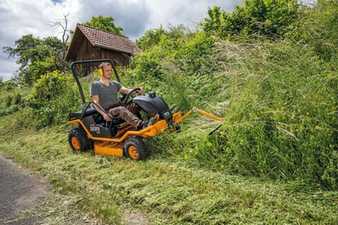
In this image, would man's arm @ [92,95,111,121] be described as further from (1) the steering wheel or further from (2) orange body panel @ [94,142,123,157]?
(2) orange body panel @ [94,142,123,157]

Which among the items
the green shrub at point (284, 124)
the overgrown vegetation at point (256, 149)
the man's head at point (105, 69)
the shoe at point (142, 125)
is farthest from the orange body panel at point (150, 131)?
the man's head at point (105, 69)

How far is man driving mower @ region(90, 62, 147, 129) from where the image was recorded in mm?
5012

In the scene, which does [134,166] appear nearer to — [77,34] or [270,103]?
[270,103]

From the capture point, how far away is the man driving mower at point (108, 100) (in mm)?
5012

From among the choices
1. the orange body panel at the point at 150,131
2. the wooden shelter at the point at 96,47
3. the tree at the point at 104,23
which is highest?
the tree at the point at 104,23

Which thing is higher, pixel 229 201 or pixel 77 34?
pixel 77 34

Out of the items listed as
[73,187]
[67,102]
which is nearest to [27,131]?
[67,102]

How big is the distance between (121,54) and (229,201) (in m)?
17.0

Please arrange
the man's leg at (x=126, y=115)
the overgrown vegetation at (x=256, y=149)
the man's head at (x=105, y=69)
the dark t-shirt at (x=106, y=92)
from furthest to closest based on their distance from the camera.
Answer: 1. the man's head at (x=105, y=69)
2. the dark t-shirt at (x=106, y=92)
3. the man's leg at (x=126, y=115)
4. the overgrown vegetation at (x=256, y=149)

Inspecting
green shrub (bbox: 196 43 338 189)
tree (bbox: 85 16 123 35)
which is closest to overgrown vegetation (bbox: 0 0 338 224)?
green shrub (bbox: 196 43 338 189)

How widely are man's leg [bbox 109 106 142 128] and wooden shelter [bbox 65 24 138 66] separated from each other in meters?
12.9

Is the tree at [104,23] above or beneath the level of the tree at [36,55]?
above

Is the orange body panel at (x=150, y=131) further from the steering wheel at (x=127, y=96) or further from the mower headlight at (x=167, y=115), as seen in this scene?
the steering wheel at (x=127, y=96)

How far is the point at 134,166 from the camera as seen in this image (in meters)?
4.47
